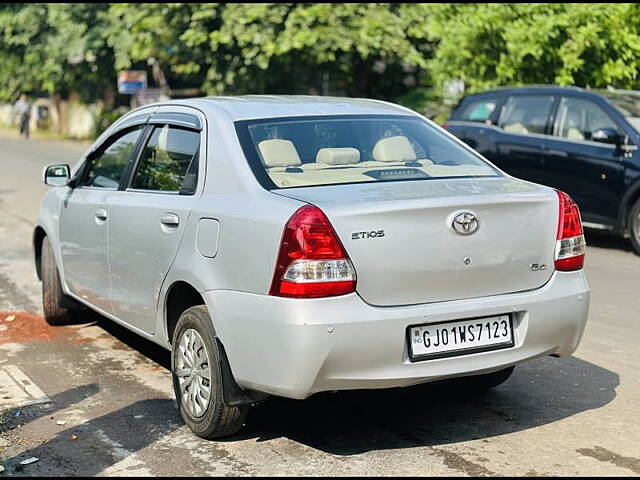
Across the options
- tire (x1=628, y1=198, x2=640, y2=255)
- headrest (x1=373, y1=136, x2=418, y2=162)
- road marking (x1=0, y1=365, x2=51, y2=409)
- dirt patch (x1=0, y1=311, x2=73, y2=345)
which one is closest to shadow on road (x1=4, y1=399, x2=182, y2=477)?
road marking (x1=0, y1=365, x2=51, y2=409)

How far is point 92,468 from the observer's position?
4.82 meters

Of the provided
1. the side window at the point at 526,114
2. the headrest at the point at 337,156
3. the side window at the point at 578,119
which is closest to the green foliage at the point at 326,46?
the side window at the point at 526,114

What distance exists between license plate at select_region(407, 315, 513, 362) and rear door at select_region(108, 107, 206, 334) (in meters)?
1.40

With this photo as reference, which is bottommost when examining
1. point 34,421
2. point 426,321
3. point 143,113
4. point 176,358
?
point 34,421

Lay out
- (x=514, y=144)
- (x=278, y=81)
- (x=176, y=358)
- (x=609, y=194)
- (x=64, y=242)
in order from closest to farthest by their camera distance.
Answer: (x=176, y=358), (x=64, y=242), (x=609, y=194), (x=514, y=144), (x=278, y=81)

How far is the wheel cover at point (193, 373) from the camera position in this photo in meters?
5.16

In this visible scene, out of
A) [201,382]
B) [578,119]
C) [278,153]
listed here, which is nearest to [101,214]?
[278,153]

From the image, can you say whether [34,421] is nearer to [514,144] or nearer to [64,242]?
[64,242]

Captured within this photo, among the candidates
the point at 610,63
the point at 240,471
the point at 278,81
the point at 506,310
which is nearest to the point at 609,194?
the point at 610,63

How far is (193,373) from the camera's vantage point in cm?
527

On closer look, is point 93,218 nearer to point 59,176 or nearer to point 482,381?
point 59,176

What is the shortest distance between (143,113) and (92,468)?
8.43ft

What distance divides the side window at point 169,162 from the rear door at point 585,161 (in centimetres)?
640

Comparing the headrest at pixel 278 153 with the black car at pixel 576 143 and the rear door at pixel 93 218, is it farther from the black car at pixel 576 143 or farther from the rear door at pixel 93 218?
the black car at pixel 576 143
